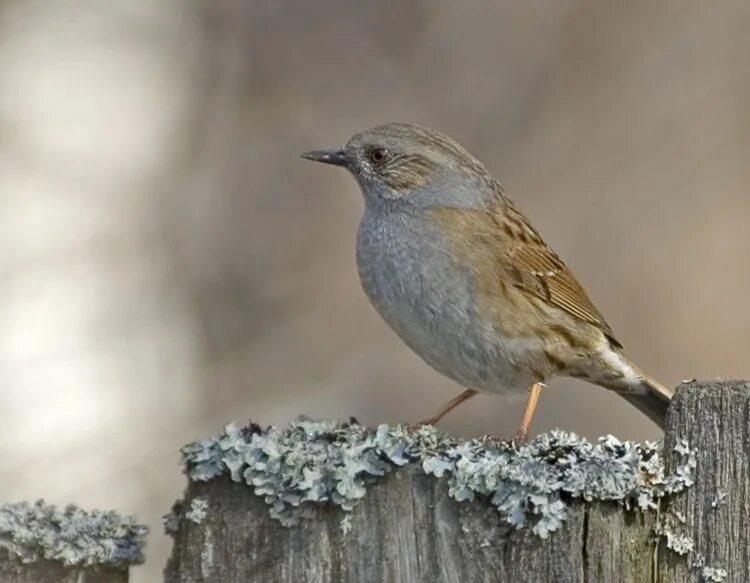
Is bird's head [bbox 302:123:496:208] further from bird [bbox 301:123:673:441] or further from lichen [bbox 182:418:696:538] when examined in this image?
lichen [bbox 182:418:696:538]

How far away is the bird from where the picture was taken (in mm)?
4582

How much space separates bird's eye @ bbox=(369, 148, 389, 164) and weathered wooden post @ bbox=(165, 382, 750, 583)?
7.83 ft

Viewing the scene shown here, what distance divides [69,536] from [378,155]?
2502 millimetres

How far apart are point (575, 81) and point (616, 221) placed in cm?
73

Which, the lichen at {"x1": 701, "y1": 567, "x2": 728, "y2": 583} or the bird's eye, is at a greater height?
the bird's eye

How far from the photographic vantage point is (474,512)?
2.60 meters

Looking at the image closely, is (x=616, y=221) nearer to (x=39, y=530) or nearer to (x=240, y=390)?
(x=240, y=390)

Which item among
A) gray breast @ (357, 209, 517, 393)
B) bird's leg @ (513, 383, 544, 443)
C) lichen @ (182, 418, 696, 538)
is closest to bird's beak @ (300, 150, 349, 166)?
gray breast @ (357, 209, 517, 393)

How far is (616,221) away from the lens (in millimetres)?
6727

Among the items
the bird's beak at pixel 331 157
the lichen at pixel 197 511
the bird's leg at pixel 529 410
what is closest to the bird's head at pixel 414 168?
the bird's beak at pixel 331 157

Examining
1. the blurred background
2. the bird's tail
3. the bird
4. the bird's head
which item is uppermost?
the blurred background

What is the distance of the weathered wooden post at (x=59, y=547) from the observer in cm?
273

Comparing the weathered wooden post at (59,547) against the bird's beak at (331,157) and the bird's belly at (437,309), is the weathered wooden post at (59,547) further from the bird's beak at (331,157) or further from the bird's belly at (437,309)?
the bird's beak at (331,157)

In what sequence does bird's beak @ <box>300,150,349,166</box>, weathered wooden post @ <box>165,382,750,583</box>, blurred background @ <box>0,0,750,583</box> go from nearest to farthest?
weathered wooden post @ <box>165,382,750,583</box>, bird's beak @ <box>300,150,349,166</box>, blurred background @ <box>0,0,750,583</box>
